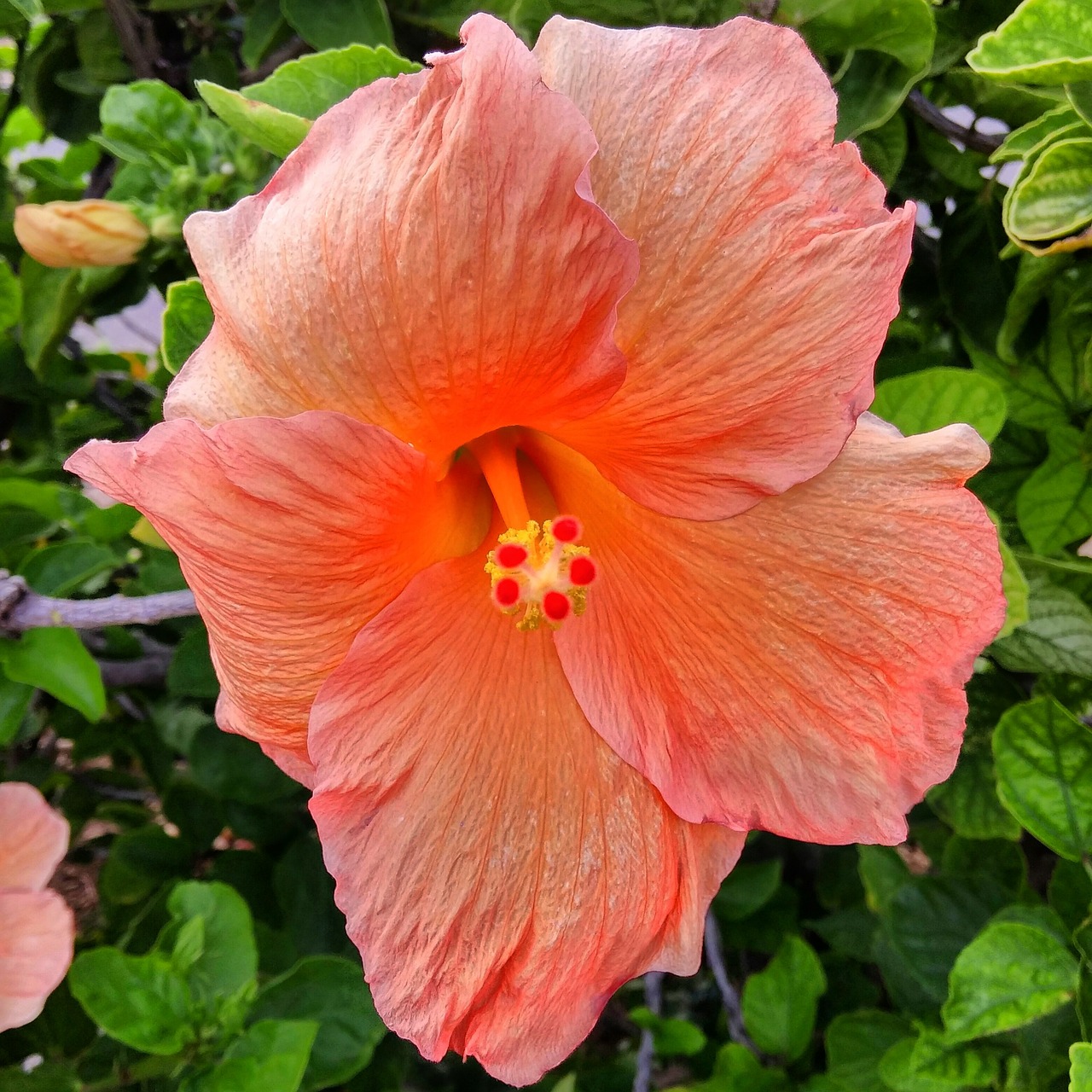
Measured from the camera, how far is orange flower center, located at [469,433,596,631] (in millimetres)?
805

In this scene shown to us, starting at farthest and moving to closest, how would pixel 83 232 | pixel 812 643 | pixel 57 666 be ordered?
pixel 83 232 → pixel 57 666 → pixel 812 643

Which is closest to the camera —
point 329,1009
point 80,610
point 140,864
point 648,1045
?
point 80,610

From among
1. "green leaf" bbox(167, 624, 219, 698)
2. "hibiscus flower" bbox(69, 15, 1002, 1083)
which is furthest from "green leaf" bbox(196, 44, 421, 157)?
"green leaf" bbox(167, 624, 219, 698)

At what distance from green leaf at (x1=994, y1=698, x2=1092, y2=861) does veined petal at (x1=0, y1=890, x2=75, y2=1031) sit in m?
1.19

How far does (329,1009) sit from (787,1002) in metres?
0.66

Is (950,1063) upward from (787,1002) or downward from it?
upward

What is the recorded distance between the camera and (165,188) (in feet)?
4.05

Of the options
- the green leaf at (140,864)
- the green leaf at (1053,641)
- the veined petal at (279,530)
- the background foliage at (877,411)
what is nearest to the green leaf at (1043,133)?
the background foliage at (877,411)

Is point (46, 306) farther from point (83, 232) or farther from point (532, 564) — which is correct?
point (532, 564)

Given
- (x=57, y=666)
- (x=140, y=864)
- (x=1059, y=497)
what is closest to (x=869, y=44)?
(x=1059, y=497)

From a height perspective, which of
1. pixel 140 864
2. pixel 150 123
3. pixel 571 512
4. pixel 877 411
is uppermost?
pixel 150 123

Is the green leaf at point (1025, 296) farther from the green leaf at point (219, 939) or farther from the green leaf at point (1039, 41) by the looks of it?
the green leaf at point (219, 939)

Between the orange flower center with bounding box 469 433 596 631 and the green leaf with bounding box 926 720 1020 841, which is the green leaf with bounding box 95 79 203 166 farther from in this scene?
the green leaf with bounding box 926 720 1020 841

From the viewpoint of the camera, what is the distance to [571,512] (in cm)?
97
